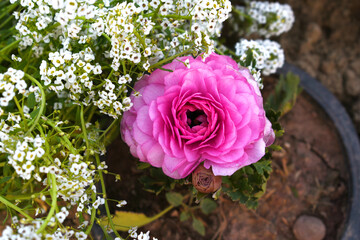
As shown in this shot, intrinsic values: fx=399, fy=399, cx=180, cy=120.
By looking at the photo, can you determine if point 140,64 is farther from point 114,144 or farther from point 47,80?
point 114,144

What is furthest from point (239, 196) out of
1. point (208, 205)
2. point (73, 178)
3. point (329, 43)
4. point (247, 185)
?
point (329, 43)

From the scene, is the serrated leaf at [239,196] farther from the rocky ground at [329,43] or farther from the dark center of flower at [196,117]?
the rocky ground at [329,43]

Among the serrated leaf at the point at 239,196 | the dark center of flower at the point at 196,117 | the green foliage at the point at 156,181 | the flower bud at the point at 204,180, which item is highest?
the dark center of flower at the point at 196,117

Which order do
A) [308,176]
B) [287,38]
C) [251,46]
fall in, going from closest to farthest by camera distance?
[251,46] < [308,176] < [287,38]

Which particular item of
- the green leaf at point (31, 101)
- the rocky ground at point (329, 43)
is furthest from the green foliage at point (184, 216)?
the rocky ground at point (329, 43)

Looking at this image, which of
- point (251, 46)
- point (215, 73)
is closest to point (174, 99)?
point (215, 73)

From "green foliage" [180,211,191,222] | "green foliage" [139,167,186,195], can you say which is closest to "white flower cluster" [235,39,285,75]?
"green foliage" [139,167,186,195]

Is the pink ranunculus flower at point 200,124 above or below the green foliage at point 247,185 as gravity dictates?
above
